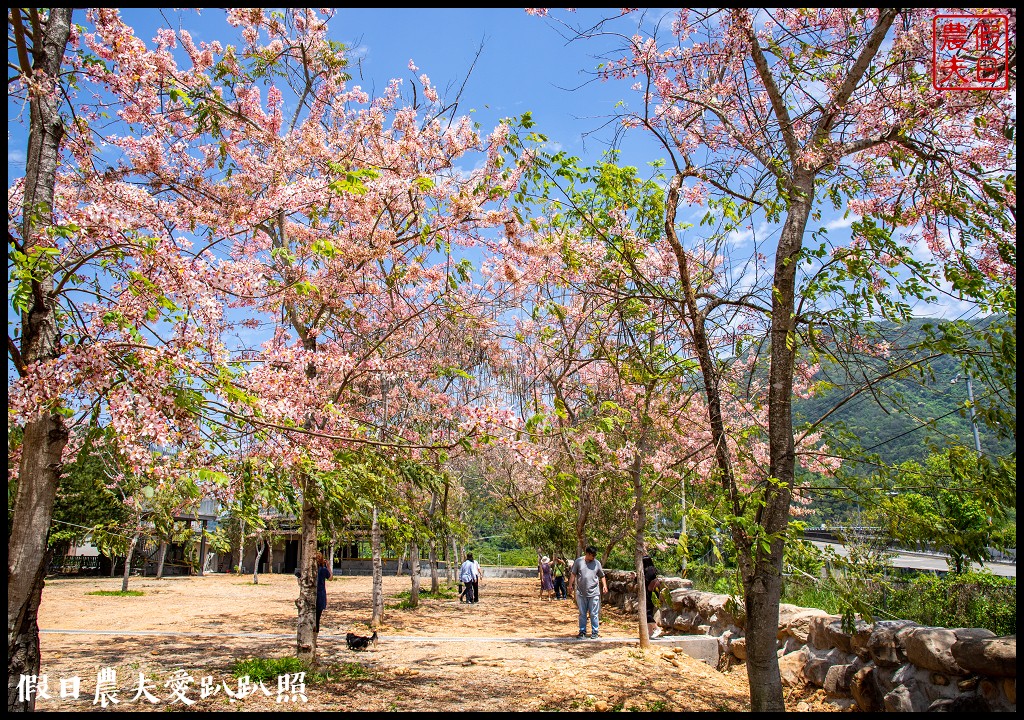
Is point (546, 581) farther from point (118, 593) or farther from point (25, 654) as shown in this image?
point (25, 654)

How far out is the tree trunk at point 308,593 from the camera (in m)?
7.37

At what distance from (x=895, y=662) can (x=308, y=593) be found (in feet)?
21.4

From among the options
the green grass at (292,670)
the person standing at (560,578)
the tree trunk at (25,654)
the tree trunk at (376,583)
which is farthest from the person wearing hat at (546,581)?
the tree trunk at (25,654)

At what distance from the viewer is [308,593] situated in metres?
7.41

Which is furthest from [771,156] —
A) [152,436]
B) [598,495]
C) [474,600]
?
[474,600]

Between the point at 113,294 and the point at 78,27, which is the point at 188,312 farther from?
the point at 78,27

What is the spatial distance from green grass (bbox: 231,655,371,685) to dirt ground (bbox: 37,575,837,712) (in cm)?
7

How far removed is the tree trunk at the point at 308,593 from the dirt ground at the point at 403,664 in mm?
480

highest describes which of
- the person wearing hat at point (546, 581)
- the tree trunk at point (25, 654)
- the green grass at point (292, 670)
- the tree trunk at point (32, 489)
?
the tree trunk at point (32, 489)

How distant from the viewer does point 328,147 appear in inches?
269

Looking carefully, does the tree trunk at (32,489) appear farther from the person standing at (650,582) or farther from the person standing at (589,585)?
the person standing at (650,582)

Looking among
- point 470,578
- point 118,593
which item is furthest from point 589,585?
point 118,593

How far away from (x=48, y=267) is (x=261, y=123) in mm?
4326

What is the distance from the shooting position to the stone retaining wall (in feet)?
15.9
